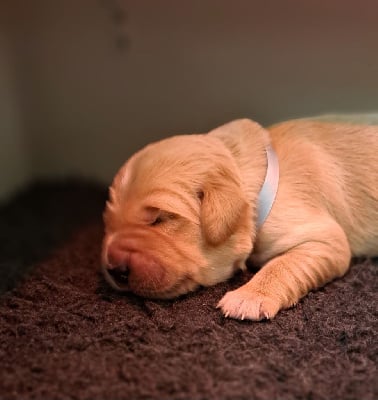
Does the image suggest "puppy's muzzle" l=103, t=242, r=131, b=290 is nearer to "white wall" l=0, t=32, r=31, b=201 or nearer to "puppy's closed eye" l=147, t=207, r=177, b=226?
"puppy's closed eye" l=147, t=207, r=177, b=226

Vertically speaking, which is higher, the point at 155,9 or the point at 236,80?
the point at 155,9

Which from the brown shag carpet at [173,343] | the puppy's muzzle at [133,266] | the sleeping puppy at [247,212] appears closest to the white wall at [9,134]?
the brown shag carpet at [173,343]

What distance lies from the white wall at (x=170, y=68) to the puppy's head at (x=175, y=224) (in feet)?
1.79

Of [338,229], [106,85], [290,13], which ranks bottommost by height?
[338,229]

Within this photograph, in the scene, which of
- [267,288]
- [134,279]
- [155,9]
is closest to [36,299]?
[134,279]

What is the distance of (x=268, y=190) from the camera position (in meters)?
1.54

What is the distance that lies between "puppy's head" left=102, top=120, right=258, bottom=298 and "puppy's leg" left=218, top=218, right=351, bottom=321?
0.10 meters

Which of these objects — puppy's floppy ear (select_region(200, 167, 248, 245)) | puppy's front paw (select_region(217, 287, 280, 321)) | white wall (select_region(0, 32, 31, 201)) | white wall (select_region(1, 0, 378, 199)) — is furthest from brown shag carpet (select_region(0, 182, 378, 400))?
white wall (select_region(0, 32, 31, 201))

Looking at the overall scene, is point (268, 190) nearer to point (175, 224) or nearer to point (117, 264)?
point (175, 224)

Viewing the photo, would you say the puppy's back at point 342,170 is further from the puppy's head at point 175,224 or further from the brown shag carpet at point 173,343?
the puppy's head at point 175,224

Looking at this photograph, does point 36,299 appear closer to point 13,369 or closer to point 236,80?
point 13,369

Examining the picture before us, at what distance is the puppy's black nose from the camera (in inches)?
55.7

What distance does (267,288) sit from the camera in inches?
55.0

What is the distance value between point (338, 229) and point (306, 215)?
0.09 metres
